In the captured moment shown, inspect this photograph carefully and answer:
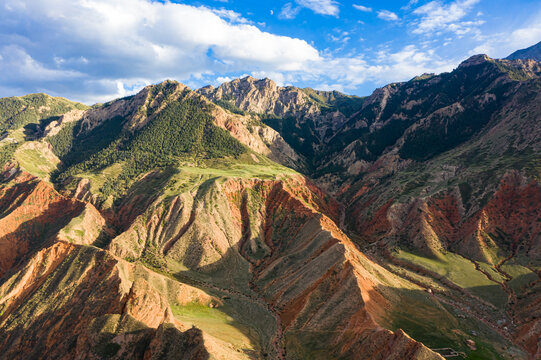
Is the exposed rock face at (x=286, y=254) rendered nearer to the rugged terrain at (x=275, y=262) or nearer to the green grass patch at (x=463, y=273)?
the rugged terrain at (x=275, y=262)

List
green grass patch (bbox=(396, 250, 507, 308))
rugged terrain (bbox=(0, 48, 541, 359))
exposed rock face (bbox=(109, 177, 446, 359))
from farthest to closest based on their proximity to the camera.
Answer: green grass patch (bbox=(396, 250, 507, 308)), exposed rock face (bbox=(109, 177, 446, 359)), rugged terrain (bbox=(0, 48, 541, 359))

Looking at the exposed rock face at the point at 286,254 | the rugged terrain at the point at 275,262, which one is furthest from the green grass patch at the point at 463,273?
the exposed rock face at the point at 286,254

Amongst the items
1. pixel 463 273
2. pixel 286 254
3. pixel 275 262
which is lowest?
pixel 463 273

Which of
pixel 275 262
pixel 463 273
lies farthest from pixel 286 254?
pixel 463 273

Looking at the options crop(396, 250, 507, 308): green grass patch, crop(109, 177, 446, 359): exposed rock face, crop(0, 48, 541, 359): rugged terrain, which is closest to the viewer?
crop(0, 48, 541, 359): rugged terrain

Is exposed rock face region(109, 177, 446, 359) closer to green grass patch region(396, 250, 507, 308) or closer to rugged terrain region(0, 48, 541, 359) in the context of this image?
rugged terrain region(0, 48, 541, 359)

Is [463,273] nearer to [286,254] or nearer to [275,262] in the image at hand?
[286,254]

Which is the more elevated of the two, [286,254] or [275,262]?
[286,254]

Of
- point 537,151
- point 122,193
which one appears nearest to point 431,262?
point 537,151

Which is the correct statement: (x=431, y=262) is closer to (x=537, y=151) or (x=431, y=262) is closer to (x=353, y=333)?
(x=353, y=333)

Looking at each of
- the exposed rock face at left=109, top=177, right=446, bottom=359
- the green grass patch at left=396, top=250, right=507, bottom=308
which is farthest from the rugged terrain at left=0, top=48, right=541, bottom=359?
the green grass patch at left=396, top=250, right=507, bottom=308

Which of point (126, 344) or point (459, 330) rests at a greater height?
point (126, 344)
